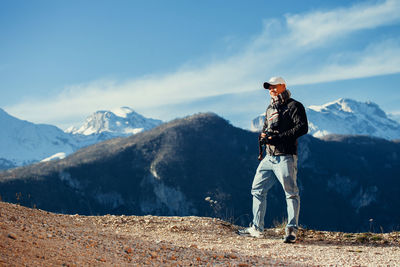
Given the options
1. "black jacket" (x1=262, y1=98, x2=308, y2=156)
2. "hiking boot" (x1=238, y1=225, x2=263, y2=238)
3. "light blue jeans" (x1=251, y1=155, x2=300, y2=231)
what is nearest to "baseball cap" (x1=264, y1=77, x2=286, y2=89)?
"black jacket" (x1=262, y1=98, x2=308, y2=156)

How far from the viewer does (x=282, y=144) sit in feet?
25.1

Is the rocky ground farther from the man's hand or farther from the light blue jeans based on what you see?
the man's hand

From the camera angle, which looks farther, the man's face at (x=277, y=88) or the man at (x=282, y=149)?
the man's face at (x=277, y=88)

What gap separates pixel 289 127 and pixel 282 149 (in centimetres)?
47

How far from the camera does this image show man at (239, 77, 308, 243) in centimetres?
752

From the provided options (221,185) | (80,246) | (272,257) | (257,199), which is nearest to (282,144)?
(257,199)

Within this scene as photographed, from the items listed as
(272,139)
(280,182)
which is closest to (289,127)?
(272,139)

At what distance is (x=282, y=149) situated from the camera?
7.64 metres

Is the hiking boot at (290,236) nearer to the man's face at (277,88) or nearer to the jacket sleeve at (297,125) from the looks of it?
the jacket sleeve at (297,125)

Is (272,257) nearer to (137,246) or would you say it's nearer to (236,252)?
(236,252)

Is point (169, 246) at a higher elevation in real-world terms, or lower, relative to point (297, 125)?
lower

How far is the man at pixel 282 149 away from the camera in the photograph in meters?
7.52

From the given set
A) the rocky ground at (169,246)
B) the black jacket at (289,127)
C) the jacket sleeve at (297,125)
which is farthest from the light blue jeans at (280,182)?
the rocky ground at (169,246)

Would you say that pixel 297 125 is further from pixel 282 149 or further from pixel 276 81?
pixel 276 81
